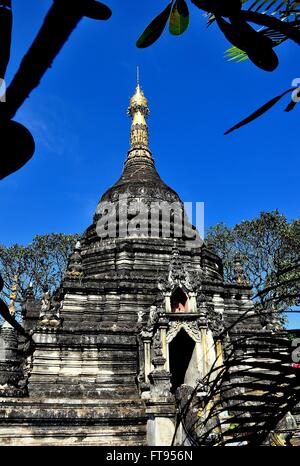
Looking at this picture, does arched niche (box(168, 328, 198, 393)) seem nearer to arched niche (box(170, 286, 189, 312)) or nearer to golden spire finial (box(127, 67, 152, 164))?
arched niche (box(170, 286, 189, 312))

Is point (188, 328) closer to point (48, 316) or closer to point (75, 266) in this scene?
point (48, 316)

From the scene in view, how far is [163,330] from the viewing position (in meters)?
13.5

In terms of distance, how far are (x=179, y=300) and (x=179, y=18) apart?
14.1 m

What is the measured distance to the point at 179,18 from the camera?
1434 millimetres

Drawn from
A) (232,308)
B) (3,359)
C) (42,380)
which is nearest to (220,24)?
(42,380)

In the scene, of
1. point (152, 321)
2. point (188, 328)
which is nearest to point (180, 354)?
point (188, 328)

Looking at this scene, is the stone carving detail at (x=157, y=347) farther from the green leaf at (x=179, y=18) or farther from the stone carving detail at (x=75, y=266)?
the green leaf at (x=179, y=18)

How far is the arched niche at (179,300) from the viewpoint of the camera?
48.8ft

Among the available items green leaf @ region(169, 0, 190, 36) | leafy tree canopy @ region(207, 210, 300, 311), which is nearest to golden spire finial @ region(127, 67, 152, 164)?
leafy tree canopy @ region(207, 210, 300, 311)

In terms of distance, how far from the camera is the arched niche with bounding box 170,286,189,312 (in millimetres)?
14859

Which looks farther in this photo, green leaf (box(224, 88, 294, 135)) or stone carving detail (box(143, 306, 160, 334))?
stone carving detail (box(143, 306, 160, 334))

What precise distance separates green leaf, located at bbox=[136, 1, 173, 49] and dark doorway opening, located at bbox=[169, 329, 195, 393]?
13307mm

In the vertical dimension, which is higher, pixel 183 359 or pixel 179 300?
pixel 179 300

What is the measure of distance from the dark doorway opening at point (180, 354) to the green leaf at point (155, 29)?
13.3 m
